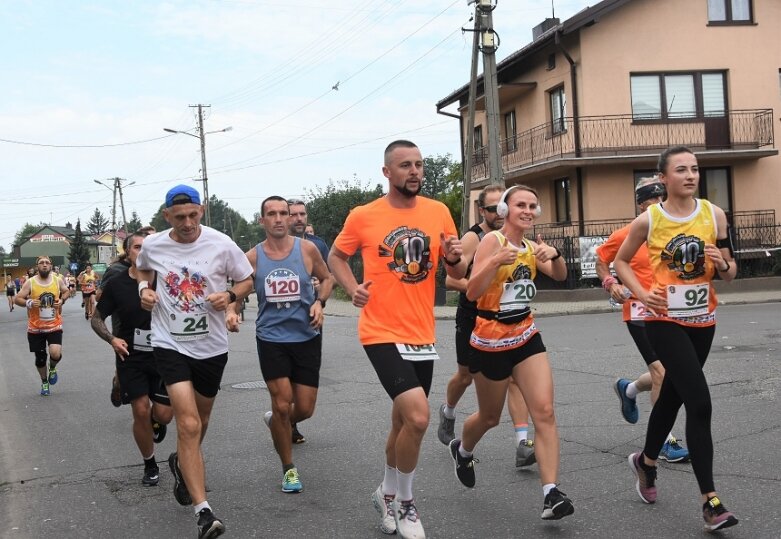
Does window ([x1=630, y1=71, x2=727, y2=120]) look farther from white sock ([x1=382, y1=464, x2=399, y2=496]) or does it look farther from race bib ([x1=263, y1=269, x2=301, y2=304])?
white sock ([x1=382, y1=464, x2=399, y2=496])

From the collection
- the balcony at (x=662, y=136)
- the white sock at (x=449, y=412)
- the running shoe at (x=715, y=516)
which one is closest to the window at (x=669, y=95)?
the balcony at (x=662, y=136)

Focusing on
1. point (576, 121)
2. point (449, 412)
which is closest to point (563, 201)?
point (576, 121)

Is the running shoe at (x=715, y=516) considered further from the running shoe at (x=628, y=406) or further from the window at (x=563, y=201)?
the window at (x=563, y=201)

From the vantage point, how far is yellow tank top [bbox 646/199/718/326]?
4.87m

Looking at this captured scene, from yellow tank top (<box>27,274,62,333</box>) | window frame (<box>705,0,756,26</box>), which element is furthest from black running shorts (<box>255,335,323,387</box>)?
window frame (<box>705,0,756,26</box>)

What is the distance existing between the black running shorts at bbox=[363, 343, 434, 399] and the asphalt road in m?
0.81

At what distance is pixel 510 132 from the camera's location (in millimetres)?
34375

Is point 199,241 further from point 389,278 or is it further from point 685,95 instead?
point 685,95

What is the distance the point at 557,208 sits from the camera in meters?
31.1

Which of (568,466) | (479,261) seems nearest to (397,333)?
(479,261)

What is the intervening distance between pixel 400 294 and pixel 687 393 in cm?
160

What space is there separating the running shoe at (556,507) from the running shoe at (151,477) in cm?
294

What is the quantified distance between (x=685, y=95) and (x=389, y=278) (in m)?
26.1

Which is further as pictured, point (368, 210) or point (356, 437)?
point (356, 437)
